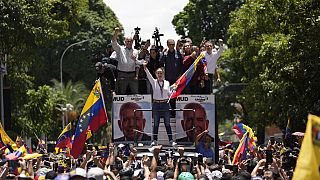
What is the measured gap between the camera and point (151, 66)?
63.4 feet

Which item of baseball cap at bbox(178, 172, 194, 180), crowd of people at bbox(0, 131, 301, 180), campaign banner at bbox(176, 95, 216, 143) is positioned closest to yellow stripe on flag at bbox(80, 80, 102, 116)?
crowd of people at bbox(0, 131, 301, 180)

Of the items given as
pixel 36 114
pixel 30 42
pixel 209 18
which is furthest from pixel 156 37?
pixel 209 18

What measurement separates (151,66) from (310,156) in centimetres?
1079

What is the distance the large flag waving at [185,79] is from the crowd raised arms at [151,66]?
11 centimetres

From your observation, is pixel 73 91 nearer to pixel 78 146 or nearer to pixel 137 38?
pixel 137 38

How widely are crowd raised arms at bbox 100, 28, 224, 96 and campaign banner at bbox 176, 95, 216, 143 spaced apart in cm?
39

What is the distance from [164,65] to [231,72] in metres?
41.7

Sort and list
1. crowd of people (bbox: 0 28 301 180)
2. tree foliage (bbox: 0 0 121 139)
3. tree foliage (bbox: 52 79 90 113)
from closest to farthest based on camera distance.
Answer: crowd of people (bbox: 0 28 301 180)
tree foliage (bbox: 0 0 121 139)
tree foliage (bbox: 52 79 90 113)

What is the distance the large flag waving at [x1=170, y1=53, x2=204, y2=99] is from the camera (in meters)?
18.8

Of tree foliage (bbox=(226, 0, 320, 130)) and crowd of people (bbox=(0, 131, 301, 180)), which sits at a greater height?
tree foliage (bbox=(226, 0, 320, 130))

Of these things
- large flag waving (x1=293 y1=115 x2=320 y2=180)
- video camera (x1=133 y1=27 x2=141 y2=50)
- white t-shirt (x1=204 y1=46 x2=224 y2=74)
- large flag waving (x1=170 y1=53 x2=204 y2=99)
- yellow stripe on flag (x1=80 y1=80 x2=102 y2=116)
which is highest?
video camera (x1=133 y1=27 x2=141 y2=50)

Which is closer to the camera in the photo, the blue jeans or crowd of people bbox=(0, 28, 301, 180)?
crowd of people bbox=(0, 28, 301, 180)

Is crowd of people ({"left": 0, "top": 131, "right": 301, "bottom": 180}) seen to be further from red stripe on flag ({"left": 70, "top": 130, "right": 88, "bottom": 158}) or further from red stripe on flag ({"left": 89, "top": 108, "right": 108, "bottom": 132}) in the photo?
red stripe on flag ({"left": 89, "top": 108, "right": 108, "bottom": 132})

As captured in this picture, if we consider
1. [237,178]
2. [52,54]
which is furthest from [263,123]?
[237,178]
